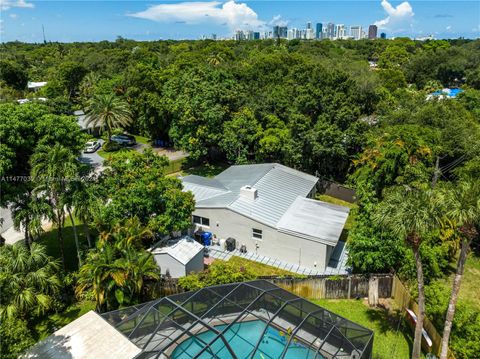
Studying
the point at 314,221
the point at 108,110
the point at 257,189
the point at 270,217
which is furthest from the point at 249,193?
the point at 108,110

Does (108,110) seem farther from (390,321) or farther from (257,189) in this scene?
(390,321)

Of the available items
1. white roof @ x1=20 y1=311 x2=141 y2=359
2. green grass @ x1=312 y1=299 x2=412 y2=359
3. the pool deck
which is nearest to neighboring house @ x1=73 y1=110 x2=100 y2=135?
the pool deck

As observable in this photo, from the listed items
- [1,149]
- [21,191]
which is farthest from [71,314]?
[1,149]

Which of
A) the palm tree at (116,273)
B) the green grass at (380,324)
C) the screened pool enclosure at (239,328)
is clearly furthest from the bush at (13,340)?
the green grass at (380,324)

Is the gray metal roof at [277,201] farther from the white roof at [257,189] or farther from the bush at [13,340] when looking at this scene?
the bush at [13,340]

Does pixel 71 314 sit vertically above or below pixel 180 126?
below

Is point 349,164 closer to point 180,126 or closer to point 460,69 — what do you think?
point 180,126

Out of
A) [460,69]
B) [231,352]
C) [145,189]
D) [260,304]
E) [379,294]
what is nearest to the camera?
[231,352]

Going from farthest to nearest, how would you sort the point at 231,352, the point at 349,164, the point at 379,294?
the point at 349,164 → the point at 379,294 → the point at 231,352
